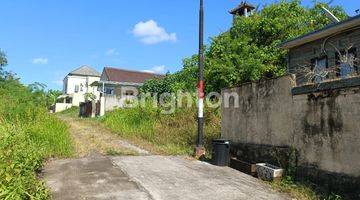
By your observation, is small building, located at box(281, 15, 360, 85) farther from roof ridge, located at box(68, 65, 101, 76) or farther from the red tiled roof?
roof ridge, located at box(68, 65, 101, 76)

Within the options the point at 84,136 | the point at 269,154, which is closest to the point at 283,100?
the point at 269,154

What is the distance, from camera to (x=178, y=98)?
892 inches

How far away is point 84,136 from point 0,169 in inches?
481

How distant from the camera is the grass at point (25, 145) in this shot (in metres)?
6.51

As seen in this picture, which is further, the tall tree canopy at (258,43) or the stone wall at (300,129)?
the tall tree canopy at (258,43)

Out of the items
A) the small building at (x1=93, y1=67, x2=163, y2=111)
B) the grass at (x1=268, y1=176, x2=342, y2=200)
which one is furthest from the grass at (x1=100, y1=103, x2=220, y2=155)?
the small building at (x1=93, y1=67, x2=163, y2=111)

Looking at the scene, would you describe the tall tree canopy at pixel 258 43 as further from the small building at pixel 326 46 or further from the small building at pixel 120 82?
the small building at pixel 120 82

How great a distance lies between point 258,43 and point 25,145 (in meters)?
21.0

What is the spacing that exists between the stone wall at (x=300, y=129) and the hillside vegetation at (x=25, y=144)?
19.0ft

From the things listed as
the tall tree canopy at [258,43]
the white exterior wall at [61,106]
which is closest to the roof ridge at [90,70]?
the white exterior wall at [61,106]

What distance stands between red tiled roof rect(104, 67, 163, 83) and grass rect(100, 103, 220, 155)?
29.3 metres

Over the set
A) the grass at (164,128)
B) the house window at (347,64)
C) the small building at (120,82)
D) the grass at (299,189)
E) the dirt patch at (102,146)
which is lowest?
the grass at (299,189)

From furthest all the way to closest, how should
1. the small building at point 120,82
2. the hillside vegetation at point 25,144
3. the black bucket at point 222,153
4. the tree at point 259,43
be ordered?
the small building at point 120,82
the tree at point 259,43
the black bucket at point 222,153
the hillside vegetation at point 25,144

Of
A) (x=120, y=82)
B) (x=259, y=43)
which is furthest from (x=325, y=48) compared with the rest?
(x=120, y=82)
